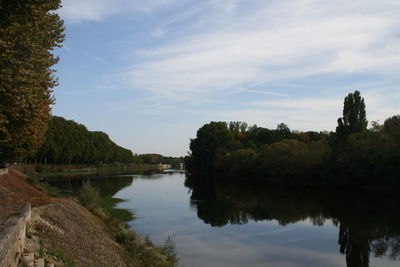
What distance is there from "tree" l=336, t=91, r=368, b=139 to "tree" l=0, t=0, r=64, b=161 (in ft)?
167

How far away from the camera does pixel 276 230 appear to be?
30672 millimetres

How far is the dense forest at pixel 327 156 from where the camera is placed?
52688 mm

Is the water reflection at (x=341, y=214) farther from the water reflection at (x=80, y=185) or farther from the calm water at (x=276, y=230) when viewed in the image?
the water reflection at (x=80, y=185)

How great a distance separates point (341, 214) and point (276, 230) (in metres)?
10.8

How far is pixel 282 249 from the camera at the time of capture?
24453 mm

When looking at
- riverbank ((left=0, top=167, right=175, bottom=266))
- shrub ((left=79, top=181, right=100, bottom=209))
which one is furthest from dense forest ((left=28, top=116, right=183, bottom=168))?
riverbank ((left=0, top=167, right=175, bottom=266))

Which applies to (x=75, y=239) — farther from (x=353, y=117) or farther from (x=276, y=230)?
(x=353, y=117)

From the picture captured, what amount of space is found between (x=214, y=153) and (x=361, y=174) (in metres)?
57.8

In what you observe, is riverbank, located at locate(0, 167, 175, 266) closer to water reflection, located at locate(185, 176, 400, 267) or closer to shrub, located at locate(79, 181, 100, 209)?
shrub, located at locate(79, 181, 100, 209)

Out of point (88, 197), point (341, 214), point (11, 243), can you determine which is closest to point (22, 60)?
point (11, 243)

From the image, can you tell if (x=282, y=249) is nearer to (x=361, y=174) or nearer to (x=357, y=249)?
(x=357, y=249)

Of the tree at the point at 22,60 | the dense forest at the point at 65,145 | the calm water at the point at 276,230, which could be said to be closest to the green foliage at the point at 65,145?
the dense forest at the point at 65,145

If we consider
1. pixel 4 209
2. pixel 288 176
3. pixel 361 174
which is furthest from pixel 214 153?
pixel 4 209

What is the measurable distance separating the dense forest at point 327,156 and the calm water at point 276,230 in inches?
263
